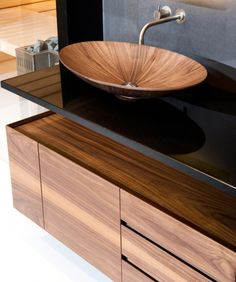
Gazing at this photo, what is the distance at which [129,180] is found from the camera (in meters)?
1.57

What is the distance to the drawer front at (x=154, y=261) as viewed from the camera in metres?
1.42

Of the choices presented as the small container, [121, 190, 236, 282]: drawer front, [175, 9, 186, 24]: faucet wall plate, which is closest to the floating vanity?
[121, 190, 236, 282]: drawer front

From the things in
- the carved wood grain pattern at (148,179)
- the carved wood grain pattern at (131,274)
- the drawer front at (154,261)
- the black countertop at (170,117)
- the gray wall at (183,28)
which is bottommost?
the carved wood grain pattern at (131,274)

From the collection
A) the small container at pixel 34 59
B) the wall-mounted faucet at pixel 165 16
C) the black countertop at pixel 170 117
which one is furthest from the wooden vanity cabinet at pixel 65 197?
the small container at pixel 34 59

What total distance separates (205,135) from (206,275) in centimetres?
39

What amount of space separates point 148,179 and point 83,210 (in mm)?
273

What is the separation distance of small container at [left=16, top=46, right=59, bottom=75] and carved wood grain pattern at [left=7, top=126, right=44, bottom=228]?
3.41 ft

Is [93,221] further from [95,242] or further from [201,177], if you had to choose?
[201,177]

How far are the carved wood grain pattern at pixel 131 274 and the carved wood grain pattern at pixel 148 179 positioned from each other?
0.86 feet

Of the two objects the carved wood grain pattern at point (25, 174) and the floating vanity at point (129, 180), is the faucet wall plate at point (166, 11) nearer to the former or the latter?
the floating vanity at point (129, 180)

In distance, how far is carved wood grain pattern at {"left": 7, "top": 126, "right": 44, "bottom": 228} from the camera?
185 centimetres

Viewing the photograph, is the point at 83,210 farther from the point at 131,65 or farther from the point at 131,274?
the point at 131,65

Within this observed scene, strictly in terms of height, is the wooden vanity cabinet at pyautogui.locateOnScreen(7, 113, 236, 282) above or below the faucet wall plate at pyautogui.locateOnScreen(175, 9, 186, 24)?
below

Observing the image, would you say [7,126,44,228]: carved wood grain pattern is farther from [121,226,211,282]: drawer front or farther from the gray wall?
the gray wall
